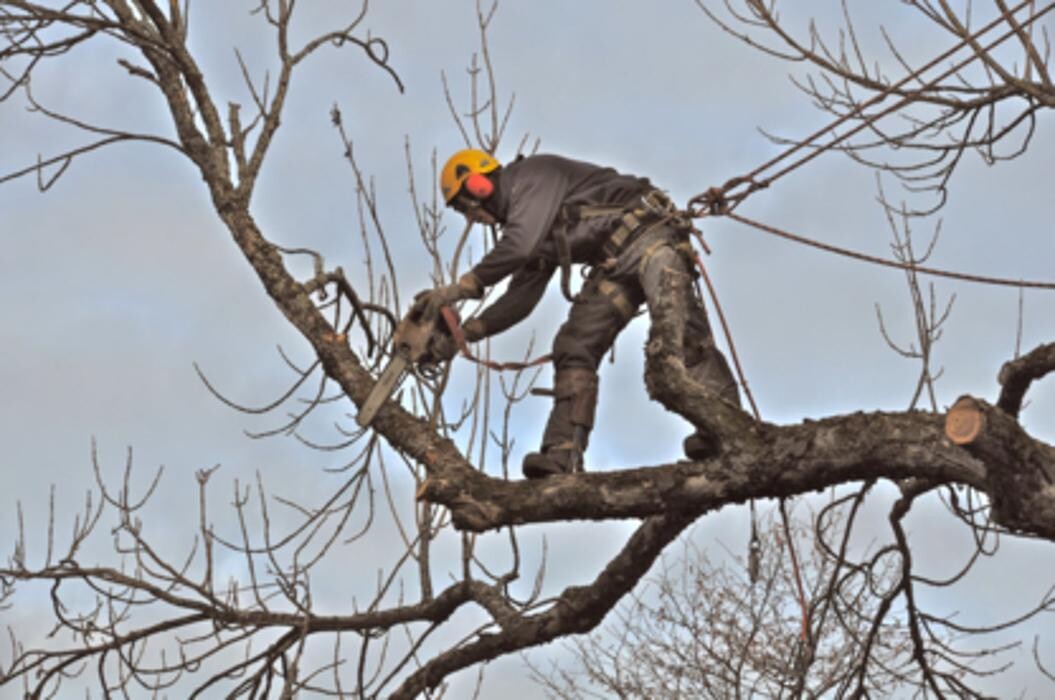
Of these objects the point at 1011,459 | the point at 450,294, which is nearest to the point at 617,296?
the point at 450,294

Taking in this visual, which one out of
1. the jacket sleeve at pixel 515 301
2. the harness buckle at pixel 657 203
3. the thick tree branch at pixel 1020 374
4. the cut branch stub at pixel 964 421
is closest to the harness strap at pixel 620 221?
the harness buckle at pixel 657 203

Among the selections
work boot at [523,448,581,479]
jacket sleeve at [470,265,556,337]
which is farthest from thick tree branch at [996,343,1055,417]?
jacket sleeve at [470,265,556,337]

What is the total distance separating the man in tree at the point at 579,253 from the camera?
5.93 m

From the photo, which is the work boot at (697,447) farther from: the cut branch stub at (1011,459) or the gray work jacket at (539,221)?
the cut branch stub at (1011,459)

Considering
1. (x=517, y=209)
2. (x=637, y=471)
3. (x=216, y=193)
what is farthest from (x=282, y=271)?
(x=637, y=471)

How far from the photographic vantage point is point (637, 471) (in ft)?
16.7

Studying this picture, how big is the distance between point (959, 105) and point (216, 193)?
335 centimetres

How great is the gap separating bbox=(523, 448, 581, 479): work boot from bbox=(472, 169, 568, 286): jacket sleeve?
2.43ft

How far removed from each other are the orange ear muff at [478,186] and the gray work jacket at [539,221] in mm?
73

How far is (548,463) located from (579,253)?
949 mm

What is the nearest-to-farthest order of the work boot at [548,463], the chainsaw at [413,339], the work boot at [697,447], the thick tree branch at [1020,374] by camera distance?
1. the thick tree branch at [1020,374]
2. the work boot at [697,447]
3. the work boot at [548,463]
4. the chainsaw at [413,339]

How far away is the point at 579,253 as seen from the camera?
617 centimetres

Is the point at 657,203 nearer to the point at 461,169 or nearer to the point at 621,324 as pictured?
the point at 621,324

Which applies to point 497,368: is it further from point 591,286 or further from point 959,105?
point 959,105
